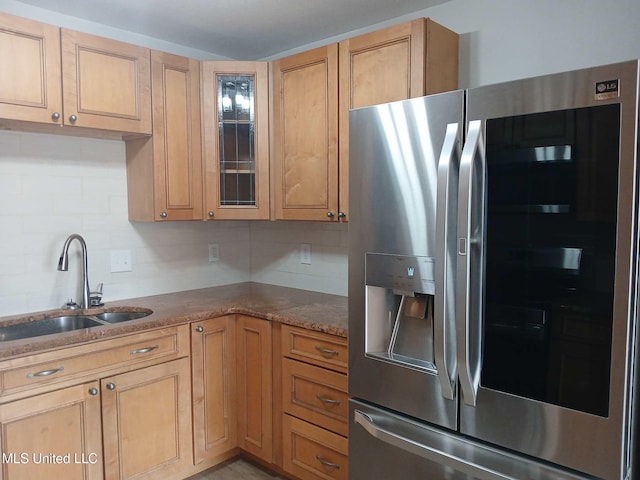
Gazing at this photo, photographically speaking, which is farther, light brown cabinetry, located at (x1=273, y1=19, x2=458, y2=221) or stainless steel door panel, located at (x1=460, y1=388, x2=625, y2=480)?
light brown cabinetry, located at (x1=273, y1=19, x2=458, y2=221)

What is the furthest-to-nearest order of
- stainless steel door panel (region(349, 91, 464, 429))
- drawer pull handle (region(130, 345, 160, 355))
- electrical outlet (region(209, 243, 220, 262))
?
electrical outlet (region(209, 243, 220, 262))
drawer pull handle (region(130, 345, 160, 355))
stainless steel door panel (region(349, 91, 464, 429))

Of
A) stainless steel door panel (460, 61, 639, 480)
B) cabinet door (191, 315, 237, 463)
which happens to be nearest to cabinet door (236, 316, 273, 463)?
cabinet door (191, 315, 237, 463)

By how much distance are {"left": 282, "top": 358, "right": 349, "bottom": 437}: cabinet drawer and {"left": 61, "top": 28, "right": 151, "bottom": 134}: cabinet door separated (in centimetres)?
144

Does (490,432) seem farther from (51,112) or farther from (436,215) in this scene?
(51,112)

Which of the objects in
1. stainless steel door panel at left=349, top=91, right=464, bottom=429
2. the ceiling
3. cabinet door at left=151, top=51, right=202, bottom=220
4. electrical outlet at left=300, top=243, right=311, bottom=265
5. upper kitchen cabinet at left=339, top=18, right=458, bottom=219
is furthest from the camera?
electrical outlet at left=300, top=243, right=311, bottom=265

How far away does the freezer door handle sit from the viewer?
1.34 m

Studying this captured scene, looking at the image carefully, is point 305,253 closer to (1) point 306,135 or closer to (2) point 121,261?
(1) point 306,135

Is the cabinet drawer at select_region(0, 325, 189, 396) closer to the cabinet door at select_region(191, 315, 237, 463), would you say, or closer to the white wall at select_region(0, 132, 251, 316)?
the cabinet door at select_region(191, 315, 237, 463)

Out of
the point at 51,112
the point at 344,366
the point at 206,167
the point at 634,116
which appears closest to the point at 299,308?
the point at 344,366

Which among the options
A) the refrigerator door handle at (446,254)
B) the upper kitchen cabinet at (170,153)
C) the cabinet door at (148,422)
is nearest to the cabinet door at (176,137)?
the upper kitchen cabinet at (170,153)

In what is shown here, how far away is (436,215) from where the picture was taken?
136 cm

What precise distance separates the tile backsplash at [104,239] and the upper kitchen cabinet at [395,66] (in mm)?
798

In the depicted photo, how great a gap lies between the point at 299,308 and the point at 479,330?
1.25 m

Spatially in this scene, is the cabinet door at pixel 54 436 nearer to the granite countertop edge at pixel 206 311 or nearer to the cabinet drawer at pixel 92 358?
the cabinet drawer at pixel 92 358
